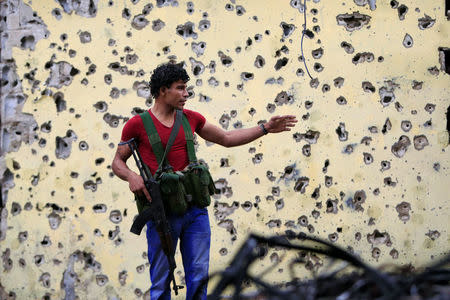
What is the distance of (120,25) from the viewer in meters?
5.29

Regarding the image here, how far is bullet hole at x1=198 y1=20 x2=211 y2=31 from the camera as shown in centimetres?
530

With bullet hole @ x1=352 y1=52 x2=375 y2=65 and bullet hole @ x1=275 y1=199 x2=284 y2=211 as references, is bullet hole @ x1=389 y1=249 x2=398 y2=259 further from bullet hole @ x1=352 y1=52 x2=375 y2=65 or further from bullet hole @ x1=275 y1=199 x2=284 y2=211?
bullet hole @ x1=352 y1=52 x2=375 y2=65

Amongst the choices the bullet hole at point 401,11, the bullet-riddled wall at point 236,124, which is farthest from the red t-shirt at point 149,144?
the bullet hole at point 401,11

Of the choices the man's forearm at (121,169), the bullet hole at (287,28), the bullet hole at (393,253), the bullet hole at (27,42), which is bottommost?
the bullet hole at (393,253)

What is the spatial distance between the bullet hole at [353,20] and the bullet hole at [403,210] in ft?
4.72

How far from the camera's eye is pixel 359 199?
5355mm

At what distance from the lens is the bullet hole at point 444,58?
213 inches

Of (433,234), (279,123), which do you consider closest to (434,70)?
(433,234)

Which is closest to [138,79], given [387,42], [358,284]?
[387,42]


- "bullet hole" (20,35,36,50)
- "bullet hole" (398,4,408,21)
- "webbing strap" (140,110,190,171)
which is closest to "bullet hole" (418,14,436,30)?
"bullet hole" (398,4,408,21)

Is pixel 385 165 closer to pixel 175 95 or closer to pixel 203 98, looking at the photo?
pixel 203 98

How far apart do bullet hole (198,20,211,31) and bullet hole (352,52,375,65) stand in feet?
3.85

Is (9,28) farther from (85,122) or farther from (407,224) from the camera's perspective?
(407,224)

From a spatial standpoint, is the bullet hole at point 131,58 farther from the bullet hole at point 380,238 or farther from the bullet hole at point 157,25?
the bullet hole at point 380,238
